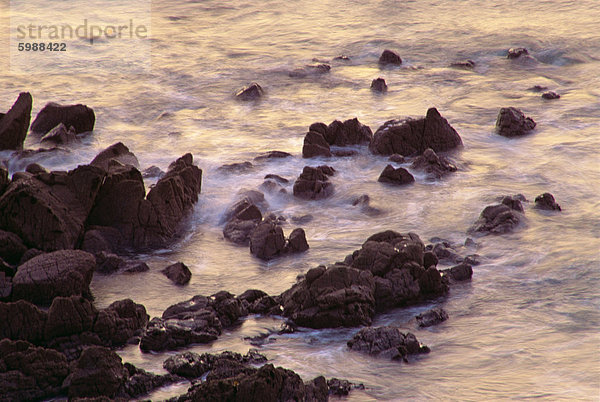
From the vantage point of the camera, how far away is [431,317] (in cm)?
538

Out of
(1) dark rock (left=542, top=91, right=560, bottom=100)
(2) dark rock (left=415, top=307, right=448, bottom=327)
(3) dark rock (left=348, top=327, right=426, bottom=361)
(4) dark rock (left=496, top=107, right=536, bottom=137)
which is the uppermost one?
(1) dark rock (left=542, top=91, right=560, bottom=100)

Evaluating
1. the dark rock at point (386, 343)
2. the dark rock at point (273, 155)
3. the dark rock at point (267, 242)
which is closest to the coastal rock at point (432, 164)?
the dark rock at point (273, 155)

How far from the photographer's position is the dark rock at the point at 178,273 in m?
6.16

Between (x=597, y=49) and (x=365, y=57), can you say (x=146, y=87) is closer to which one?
(x=365, y=57)

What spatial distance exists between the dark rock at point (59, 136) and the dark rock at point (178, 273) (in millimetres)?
3805

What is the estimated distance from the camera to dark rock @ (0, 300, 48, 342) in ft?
15.9

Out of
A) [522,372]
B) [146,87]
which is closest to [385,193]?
[522,372]

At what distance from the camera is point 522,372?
4688 mm

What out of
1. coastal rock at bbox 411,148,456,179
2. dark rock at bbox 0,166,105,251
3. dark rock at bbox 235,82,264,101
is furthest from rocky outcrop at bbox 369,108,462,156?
dark rock at bbox 0,166,105,251

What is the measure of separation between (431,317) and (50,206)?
3007 millimetres

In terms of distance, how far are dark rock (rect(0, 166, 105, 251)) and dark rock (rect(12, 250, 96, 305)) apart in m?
0.59

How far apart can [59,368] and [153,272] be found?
1934 mm

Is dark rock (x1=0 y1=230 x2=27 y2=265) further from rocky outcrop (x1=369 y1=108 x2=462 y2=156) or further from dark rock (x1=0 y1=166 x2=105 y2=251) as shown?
rocky outcrop (x1=369 y1=108 x2=462 y2=156)

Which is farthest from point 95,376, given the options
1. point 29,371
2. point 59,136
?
point 59,136
